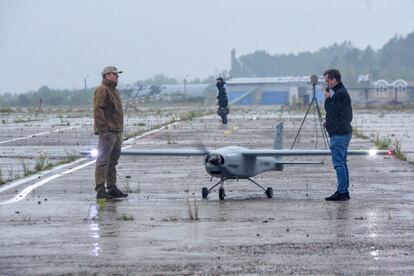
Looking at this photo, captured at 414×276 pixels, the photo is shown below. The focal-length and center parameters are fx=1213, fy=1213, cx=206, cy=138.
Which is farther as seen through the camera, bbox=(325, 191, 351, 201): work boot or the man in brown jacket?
the man in brown jacket

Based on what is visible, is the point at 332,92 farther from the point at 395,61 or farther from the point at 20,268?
the point at 395,61

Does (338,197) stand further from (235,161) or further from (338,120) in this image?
(235,161)

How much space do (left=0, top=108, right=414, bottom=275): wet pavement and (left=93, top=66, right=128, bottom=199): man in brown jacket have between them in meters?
0.34

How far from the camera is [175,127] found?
41.9 m

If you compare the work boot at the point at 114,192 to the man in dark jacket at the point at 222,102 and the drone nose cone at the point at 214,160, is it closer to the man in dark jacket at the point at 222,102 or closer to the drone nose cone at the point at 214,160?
the drone nose cone at the point at 214,160

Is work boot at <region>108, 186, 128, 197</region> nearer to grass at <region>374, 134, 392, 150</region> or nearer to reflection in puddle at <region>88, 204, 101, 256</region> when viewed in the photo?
reflection in puddle at <region>88, 204, 101, 256</region>

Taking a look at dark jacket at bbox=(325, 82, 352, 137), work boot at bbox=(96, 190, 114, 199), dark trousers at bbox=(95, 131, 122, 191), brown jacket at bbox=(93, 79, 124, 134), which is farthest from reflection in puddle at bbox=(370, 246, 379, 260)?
brown jacket at bbox=(93, 79, 124, 134)

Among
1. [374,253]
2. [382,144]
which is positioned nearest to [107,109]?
[374,253]

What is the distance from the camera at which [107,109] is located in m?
17.1

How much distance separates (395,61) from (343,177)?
161875 mm

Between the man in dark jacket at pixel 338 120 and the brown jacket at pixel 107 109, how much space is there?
9.66ft

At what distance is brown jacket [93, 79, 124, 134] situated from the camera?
55.5ft

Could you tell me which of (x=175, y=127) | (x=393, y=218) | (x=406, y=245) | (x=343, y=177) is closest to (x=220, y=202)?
(x=343, y=177)

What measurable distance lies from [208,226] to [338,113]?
14.0 ft
